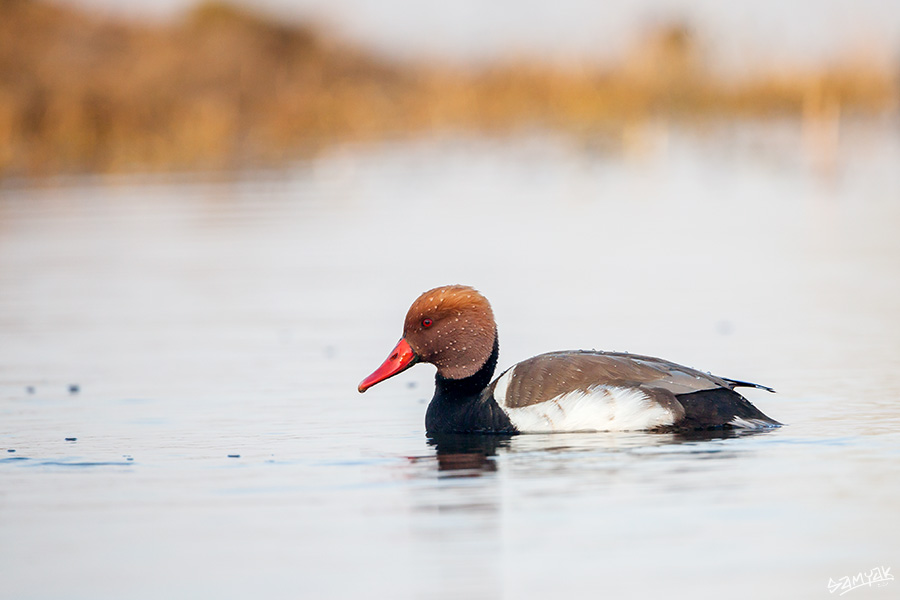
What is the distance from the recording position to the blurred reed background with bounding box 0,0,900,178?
33.7 metres

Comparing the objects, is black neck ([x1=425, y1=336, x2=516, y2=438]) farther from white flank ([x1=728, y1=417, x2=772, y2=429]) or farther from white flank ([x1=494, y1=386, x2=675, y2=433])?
white flank ([x1=728, y1=417, x2=772, y2=429])

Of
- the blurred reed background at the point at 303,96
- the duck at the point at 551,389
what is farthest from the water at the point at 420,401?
the blurred reed background at the point at 303,96

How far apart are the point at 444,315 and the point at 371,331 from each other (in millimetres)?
3721

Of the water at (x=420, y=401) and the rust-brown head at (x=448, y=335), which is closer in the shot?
the water at (x=420, y=401)

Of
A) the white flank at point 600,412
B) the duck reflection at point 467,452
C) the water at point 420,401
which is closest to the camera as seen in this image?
the water at point 420,401

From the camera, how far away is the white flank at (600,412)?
27.6ft

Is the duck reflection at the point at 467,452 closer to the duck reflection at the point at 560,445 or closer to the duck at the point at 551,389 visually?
the duck reflection at the point at 560,445

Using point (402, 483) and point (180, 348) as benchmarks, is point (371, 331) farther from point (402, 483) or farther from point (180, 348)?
point (402, 483)

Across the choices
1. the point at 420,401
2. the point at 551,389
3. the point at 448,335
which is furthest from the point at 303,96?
the point at 551,389

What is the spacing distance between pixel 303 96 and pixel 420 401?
1355 inches

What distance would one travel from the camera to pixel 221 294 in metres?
15.8

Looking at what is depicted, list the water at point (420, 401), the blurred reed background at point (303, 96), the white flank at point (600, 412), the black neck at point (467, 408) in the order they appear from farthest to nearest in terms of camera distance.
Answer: the blurred reed background at point (303, 96) < the black neck at point (467, 408) < the white flank at point (600, 412) < the water at point (420, 401)

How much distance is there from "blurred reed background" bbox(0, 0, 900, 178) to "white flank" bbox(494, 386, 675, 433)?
23.4m

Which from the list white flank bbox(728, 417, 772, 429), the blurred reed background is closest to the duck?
white flank bbox(728, 417, 772, 429)
